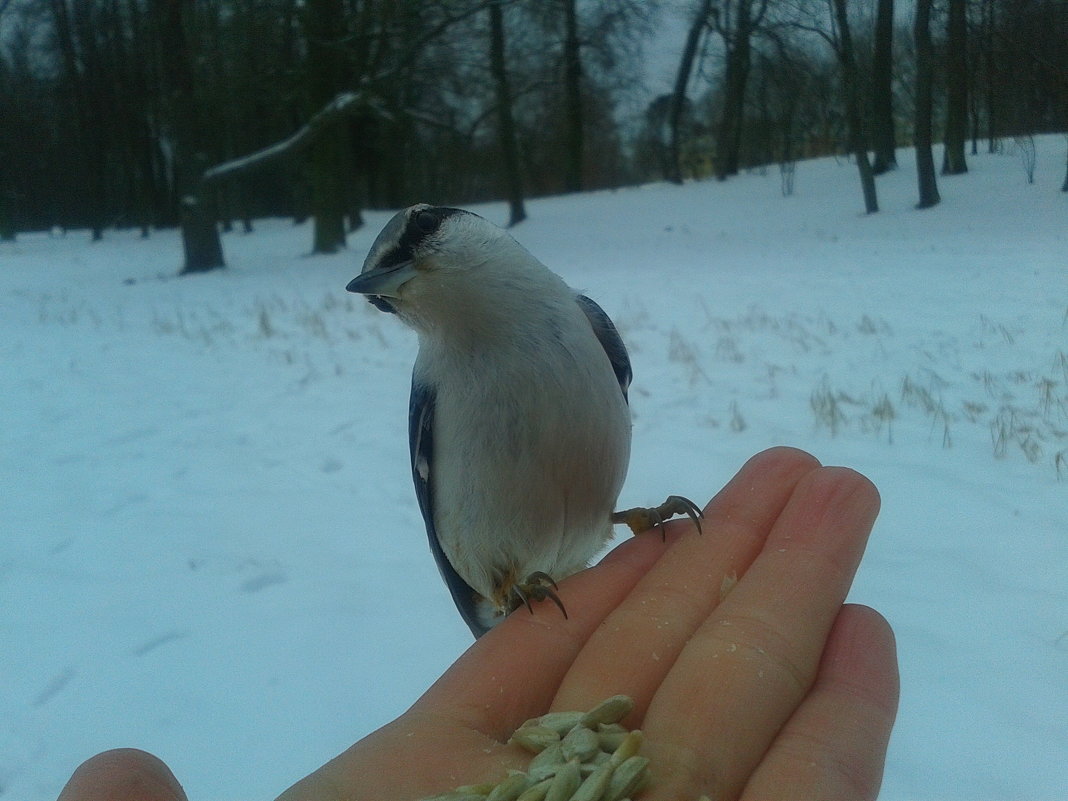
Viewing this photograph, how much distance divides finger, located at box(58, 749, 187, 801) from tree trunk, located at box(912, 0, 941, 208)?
4.34 m

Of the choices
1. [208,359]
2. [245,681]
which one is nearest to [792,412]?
[245,681]

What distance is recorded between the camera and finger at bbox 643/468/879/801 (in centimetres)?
133

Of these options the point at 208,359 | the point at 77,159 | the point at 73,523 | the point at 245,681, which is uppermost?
the point at 77,159

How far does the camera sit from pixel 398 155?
14727 millimetres

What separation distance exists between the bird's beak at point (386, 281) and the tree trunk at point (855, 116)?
291 inches

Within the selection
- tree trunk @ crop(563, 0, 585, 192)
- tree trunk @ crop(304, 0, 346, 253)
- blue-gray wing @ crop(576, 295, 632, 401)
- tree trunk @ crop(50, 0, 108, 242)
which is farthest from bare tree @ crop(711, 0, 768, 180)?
tree trunk @ crop(50, 0, 108, 242)

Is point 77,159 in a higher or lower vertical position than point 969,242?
higher

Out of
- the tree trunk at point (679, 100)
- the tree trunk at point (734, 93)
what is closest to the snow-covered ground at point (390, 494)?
the tree trunk at point (734, 93)

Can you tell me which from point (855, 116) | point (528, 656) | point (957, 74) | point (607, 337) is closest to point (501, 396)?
point (607, 337)

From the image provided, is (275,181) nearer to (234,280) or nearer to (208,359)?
(234,280)

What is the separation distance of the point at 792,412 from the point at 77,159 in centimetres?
2763

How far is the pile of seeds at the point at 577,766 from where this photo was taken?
122 cm

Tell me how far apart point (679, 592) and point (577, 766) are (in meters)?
0.55

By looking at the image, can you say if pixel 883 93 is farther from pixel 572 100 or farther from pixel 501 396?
pixel 501 396
